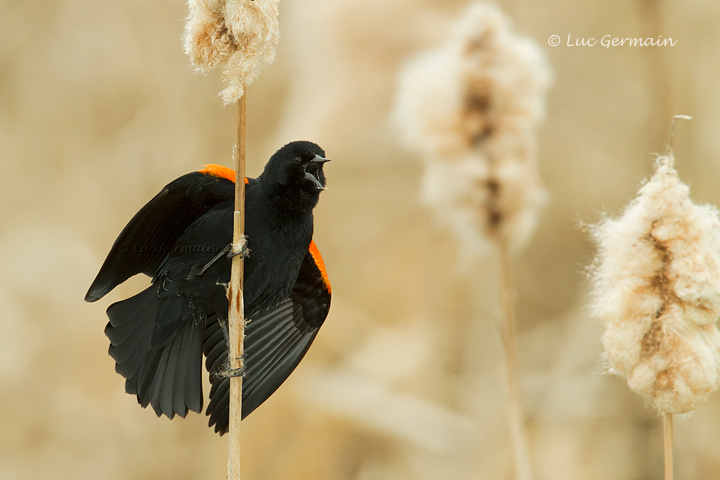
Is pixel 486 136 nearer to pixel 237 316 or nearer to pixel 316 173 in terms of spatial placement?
pixel 316 173


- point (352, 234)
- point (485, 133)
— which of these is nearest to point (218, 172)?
point (485, 133)

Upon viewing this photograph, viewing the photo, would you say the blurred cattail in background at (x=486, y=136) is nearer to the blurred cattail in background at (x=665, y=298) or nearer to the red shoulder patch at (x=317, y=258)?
the blurred cattail in background at (x=665, y=298)

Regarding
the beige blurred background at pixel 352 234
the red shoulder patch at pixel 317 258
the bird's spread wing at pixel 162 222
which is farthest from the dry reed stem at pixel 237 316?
the beige blurred background at pixel 352 234

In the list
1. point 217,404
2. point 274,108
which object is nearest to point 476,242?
point 217,404

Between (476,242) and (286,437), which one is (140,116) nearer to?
(286,437)

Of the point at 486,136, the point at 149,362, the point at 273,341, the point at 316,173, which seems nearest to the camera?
the point at 486,136

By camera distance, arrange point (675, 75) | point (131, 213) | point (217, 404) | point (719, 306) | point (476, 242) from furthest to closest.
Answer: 1. point (131, 213)
2. point (675, 75)
3. point (217, 404)
4. point (476, 242)
5. point (719, 306)
